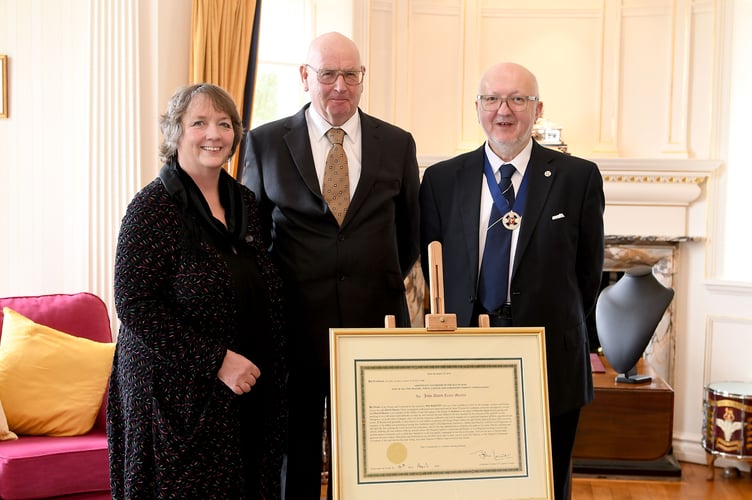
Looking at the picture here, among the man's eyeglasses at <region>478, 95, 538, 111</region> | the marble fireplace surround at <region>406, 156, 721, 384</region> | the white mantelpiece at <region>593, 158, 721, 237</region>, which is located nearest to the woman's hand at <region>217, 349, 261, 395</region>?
the man's eyeglasses at <region>478, 95, 538, 111</region>

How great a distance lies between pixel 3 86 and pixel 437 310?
304cm

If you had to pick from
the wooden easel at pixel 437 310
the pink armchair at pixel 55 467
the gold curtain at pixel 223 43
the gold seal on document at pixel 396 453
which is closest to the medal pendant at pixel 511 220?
the wooden easel at pixel 437 310

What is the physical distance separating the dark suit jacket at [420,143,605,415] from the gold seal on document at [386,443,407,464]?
50cm

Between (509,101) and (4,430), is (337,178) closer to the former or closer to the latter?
(509,101)

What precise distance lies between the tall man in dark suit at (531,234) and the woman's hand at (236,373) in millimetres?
628

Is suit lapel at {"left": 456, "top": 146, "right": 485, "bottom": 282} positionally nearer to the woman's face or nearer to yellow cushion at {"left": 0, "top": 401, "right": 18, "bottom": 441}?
the woman's face

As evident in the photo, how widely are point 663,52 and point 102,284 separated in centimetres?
373

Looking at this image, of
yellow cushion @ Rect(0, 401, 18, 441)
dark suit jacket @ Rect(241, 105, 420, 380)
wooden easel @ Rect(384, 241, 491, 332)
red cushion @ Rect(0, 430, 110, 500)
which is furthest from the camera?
yellow cushion @ Rect(0, 401, 18, 441)

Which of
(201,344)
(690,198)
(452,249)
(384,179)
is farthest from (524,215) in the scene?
(690,198)

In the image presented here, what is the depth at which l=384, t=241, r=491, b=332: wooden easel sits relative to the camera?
213cm

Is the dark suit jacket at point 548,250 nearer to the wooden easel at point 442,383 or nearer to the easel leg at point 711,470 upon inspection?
the wooden easel at point 442,383

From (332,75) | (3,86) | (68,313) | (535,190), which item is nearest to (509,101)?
(535,190)

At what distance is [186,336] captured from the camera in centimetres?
215

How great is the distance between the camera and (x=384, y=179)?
2.48m
